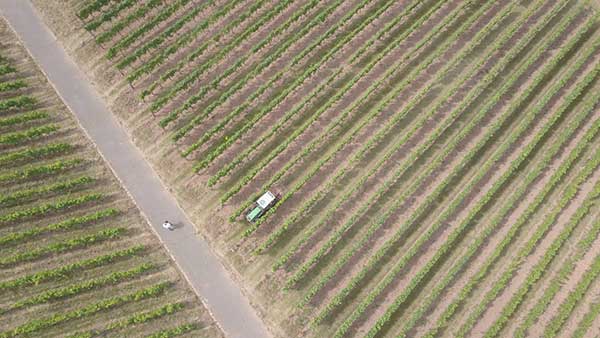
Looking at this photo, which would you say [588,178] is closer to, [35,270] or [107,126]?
[107,126]

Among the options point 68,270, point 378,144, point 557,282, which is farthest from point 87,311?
point 557,282

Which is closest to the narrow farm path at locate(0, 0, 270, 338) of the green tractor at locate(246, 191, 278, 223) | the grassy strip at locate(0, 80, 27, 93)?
the grassy strip at locate(0, 80, 27, 93)

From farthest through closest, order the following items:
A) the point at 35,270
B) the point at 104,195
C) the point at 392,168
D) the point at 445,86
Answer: the point at 445,86 → the point at 392,168 → the point at 104,195 → the point at 35,270

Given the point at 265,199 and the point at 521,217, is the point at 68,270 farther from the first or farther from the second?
the point at 521,217

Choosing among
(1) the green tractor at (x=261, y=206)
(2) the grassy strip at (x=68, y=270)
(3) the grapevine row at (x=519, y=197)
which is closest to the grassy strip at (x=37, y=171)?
(2) the grassy strip at (x=68, y=270)

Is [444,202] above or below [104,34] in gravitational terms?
above

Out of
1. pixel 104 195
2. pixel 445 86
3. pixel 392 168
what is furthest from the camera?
pixel 445 86

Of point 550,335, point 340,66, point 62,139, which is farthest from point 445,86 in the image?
point 62,139

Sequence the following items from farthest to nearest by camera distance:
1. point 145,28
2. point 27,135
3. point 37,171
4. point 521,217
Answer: point 145,28 → point 521,217 → point 27,135 → point 37,171
